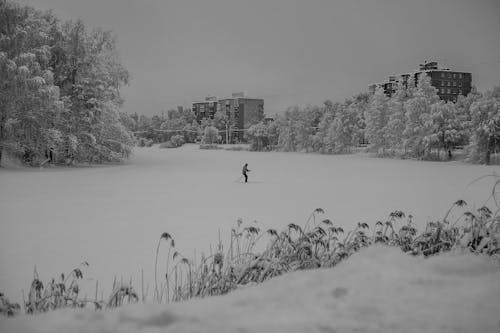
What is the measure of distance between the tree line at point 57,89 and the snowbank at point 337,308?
25089 millimetres

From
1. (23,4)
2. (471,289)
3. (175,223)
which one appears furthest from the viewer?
(23,4)

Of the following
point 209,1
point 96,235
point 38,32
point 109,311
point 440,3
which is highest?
point 38,32

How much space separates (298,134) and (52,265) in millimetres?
77081

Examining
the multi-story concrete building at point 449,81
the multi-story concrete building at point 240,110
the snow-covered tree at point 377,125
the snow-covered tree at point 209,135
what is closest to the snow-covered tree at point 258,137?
the snow-covered tree at point 209,135

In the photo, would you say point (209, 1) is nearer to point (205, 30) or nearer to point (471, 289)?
point (205, 30)

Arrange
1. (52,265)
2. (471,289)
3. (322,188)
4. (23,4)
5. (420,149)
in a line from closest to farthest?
(471,289), (52,265), (322,188), (23,4), (420,149)

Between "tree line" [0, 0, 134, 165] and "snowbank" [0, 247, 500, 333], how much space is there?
988 inches

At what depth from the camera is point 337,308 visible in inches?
122

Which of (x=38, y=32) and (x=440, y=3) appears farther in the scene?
(x=38, y=32)

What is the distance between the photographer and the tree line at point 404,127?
38.6m

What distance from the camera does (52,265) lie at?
250 inches

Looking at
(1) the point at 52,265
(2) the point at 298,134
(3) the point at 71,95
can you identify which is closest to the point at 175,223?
(1) the point at 52,265

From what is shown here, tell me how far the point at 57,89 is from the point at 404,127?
4209 cm

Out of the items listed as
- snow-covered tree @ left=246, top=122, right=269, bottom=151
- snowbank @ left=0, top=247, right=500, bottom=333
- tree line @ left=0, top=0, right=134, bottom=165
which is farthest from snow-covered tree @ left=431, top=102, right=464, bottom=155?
snow-covered tree @ left=246, top=122, right=269, bottom=151
